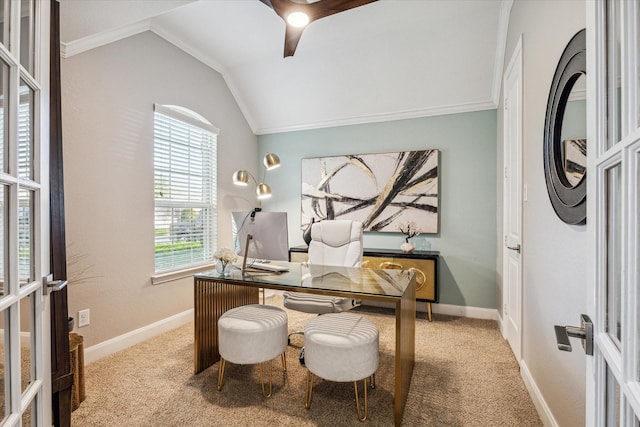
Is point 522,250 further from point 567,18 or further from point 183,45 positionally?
point 183,45

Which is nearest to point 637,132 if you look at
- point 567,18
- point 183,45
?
point 567,18

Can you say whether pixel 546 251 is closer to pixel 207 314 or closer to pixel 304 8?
pixel 304 8

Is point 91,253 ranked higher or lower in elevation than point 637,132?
lower

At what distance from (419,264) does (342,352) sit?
6.16 ft

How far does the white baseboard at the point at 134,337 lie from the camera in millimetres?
2404

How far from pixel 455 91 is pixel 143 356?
3.89 metres

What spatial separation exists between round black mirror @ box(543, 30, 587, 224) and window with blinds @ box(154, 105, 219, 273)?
303cm

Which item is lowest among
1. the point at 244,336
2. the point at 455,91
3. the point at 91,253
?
the point at 244,336

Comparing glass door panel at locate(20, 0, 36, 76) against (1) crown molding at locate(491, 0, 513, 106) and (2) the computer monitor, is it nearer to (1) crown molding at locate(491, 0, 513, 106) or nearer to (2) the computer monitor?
(2) the computer monitor

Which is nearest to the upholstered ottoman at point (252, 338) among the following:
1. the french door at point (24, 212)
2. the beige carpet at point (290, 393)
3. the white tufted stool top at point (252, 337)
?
the white tufted stool top at point (252, 337)

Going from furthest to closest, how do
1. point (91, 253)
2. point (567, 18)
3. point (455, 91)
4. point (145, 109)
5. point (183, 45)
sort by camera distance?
point (455, 91), point (183, 45), point (145, 109), point (91, 253), point (567, 18)

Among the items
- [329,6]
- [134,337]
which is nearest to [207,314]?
[134,337]

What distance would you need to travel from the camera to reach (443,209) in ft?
11.7

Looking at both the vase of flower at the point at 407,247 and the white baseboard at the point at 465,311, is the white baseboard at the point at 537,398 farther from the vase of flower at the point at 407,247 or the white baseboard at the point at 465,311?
the vase of flower at the point at 407,247
